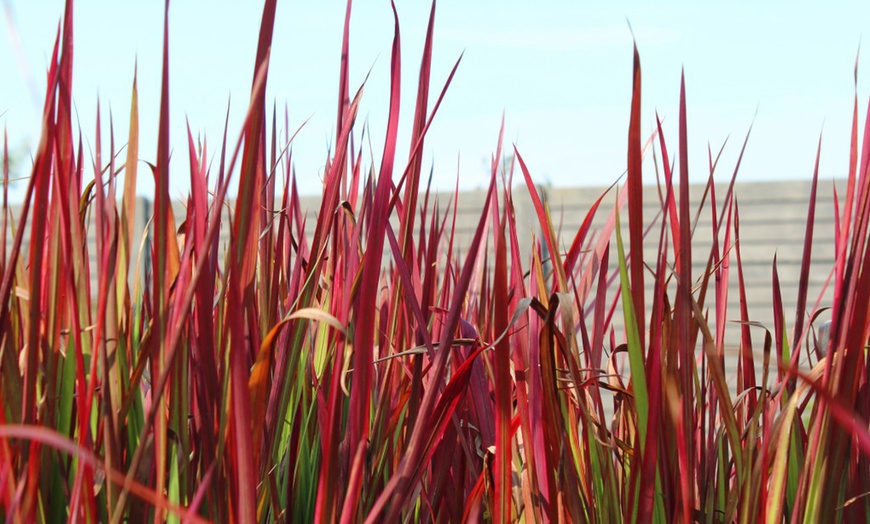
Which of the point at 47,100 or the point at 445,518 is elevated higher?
the point at 47,100

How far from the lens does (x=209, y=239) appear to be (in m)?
0.26

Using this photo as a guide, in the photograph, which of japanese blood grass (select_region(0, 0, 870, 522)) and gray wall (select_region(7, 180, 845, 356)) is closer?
japanese blood grass (select_region(0, 0, 870, 522))

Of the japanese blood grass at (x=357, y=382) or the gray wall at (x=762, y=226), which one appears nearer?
the japanese blood grass at (x=357, y=382)

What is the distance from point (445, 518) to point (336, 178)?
0.22 metres

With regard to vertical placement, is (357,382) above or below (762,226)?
above

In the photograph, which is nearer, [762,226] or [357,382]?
[357,382]

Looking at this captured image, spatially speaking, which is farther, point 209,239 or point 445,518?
point 445,518

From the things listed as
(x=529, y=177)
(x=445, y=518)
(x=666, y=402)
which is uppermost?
(x=529, y=177)

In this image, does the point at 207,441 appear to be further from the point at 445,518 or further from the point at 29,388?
the point at 445,518

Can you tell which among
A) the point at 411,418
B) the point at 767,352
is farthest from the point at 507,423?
the point at 767,352

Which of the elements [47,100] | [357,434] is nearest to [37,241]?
[47,100]

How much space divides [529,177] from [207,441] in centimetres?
25

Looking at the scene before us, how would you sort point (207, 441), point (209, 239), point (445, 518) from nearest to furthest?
1. point (209, 239)
2. point (207, 441)
3. point (445, 518)

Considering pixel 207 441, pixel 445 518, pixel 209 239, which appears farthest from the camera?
pixel 445 518
